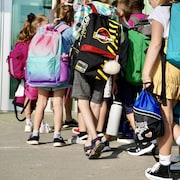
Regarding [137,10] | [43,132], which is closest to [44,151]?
[43,132]

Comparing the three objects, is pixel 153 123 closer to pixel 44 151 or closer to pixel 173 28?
pixel 173 28

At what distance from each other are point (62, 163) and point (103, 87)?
944 mm

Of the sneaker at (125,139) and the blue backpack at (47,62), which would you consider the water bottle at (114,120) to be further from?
the sneaker at (125,139)

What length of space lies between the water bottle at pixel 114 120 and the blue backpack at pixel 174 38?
4.73 feet

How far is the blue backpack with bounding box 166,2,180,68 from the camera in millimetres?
4520

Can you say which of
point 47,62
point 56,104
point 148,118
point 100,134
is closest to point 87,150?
point 100,134

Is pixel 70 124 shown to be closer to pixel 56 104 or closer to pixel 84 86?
pixel 56 104

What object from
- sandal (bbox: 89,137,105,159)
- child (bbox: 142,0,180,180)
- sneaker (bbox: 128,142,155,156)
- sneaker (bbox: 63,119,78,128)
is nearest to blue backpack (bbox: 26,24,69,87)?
sandal (bbox: 89,137,105,159)

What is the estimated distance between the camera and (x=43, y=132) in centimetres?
717

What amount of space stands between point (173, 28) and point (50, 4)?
16.4ft

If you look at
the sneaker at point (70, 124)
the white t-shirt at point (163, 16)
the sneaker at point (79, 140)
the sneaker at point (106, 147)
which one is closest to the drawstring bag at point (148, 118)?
the white t-shirt at point (163, 16)

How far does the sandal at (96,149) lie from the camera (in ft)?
17.4

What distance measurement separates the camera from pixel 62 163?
5332 mm

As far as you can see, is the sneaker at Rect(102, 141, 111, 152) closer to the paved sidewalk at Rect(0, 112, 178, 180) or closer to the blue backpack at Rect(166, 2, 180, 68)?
the paved sidewalk at Rect(0, 112, 178, 180)
